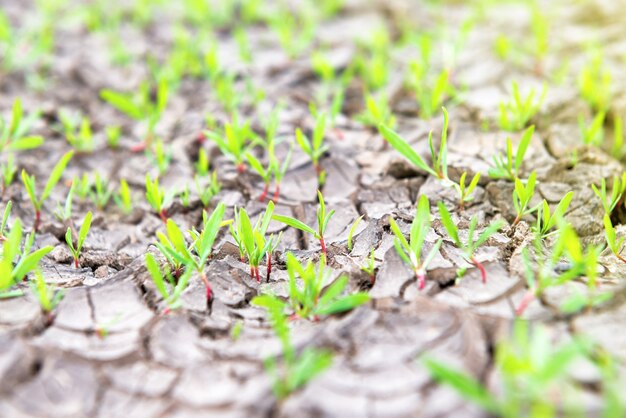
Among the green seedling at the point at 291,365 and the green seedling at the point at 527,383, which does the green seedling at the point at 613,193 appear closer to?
the green seedling at the point at 527,383

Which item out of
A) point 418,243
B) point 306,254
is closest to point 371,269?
point 418,243

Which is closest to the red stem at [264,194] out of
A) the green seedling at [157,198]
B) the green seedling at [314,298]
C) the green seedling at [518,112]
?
the green seedling at [157,198]

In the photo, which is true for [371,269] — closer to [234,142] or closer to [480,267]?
[480,267]

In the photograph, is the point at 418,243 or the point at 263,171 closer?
the point at 418,243

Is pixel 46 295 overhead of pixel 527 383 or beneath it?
overhead

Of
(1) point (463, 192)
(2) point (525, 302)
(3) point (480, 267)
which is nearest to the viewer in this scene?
(2) point (525, 302)

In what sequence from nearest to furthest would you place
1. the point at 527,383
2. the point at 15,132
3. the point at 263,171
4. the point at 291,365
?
the point at 527,383
the point at 291,365
the point at 263,171
the point at 15,132

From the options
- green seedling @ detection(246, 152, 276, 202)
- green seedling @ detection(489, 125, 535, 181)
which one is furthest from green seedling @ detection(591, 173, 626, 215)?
green seedling @ detection(246, 152, 276, 202)

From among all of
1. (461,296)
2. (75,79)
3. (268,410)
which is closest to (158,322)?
(268,410)
